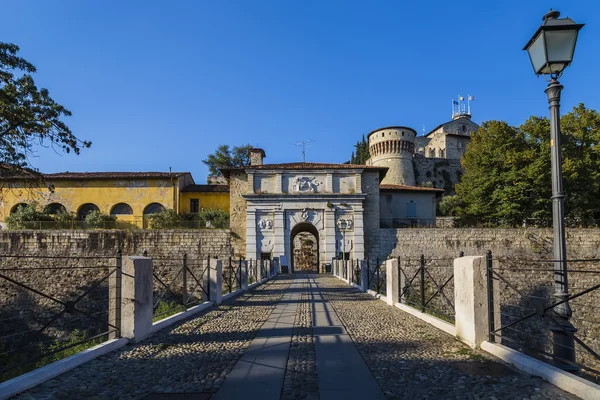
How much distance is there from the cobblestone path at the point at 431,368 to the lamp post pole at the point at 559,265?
50 cm

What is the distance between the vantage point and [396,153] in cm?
5281

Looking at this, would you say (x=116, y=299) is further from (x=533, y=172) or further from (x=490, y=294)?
(x=533, y=172)

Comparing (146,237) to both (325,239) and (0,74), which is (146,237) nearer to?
(325,239)

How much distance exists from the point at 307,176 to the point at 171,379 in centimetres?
2900

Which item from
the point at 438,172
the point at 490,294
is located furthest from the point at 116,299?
the point at 438,172

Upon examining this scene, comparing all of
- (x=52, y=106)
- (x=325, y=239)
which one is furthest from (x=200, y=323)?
(x=325, y=239)

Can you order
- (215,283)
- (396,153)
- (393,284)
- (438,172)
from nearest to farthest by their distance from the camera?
(393,284)
(215,283)
(396,153)
(438,172)

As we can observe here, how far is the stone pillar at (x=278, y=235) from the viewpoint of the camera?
105 feet

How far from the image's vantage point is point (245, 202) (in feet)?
108

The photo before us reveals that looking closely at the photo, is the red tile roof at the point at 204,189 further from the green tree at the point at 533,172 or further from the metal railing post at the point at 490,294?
the metal railing post at the point at 490,294

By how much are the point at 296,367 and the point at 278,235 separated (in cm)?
2737

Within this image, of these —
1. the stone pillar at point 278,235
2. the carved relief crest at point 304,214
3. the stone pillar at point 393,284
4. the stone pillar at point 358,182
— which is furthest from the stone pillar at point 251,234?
the stone pillar at point 393,284

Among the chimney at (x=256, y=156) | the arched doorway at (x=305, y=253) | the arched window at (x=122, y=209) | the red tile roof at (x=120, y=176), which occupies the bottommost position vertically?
the arched doorway at (x=305, y=253)

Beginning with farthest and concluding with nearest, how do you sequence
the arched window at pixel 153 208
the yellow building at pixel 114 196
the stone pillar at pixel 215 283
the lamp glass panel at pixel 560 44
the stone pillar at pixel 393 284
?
the arched window at pixel 153 208 < the yellow building at pixel 114 196 < the stone pillar at pixel 215 283 < the stone pillar at pixel 393 284 < the lamp glass panel at pixel 560 44
